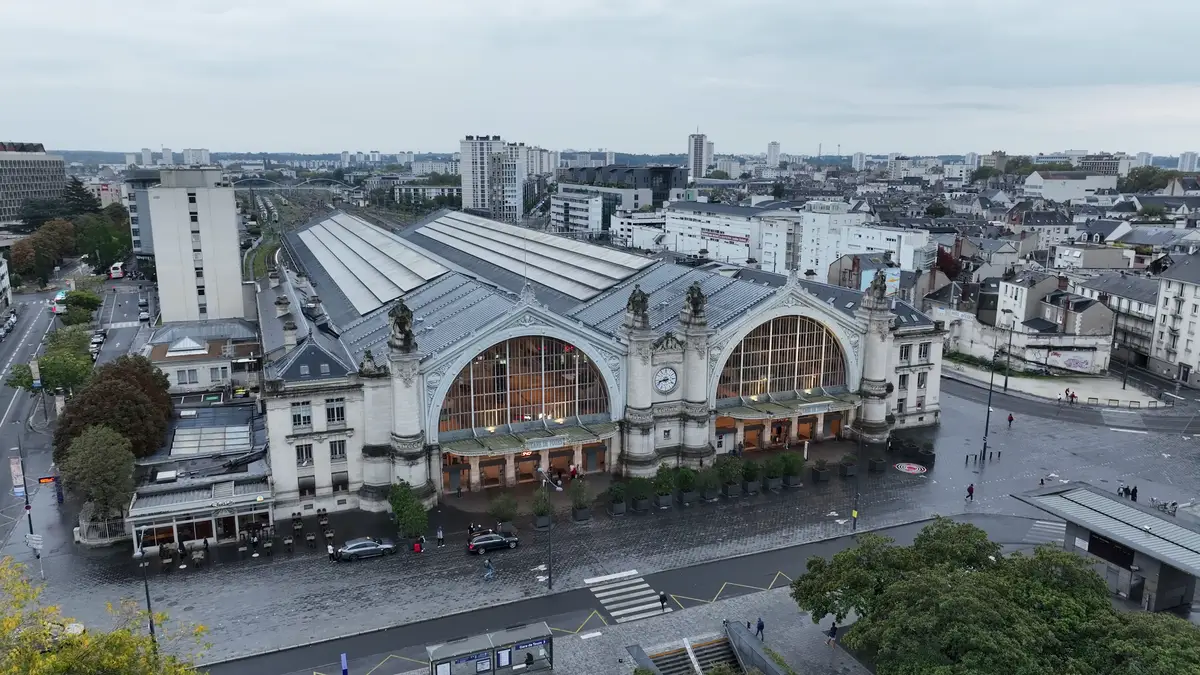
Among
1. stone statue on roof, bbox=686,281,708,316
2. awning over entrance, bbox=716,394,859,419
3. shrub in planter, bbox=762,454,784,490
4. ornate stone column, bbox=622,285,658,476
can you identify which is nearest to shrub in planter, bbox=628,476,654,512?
ornate stone column, bbox=622,285,658,476

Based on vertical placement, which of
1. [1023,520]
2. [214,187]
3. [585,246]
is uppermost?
[214,187]

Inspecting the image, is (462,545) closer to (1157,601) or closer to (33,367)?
(1157,601)

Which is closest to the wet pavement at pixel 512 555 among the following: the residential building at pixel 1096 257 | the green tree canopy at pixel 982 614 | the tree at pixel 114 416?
the tree at pixel 114 416

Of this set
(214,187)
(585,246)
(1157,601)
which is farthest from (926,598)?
(214,187)

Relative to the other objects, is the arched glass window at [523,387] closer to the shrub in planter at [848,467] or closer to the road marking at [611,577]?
the road marking at [611,577]

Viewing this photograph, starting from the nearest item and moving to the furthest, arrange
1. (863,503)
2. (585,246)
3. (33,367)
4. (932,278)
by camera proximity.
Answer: (863,503), (33,367), (585,246), (932,278)

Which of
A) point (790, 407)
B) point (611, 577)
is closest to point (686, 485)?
point (611, 577)

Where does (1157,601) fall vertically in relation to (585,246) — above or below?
below
